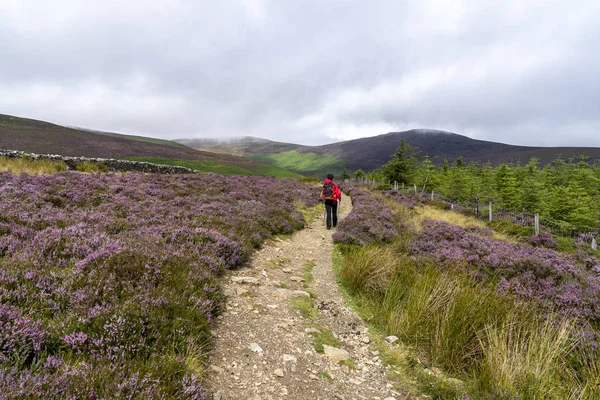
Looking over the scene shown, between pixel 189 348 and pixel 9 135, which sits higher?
pixel 9 135

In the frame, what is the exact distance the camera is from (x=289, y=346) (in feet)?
13.1

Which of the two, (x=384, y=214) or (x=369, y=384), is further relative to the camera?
(x=384, y=214)

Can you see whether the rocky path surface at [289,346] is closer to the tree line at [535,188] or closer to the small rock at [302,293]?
the small rock at [302,293]

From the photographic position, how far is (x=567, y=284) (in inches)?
269

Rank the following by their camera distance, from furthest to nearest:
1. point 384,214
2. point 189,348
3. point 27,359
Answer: point 384,214, point 189,348, point 27,359

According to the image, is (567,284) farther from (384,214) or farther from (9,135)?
(9,135)

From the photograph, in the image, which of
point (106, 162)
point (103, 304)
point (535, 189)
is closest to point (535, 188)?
point (535, 189)

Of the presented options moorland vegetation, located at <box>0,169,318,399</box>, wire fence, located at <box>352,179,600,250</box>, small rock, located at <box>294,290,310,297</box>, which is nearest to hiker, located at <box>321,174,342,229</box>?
moorland vegetation, located at <box>0,169,318,399</box>

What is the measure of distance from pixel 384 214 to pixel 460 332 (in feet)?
36.3

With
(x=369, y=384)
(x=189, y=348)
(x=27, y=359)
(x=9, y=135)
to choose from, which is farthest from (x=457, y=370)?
(x=9, y=135)

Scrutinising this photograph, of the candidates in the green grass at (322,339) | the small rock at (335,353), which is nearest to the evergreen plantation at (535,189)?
the green grass at (322,339)

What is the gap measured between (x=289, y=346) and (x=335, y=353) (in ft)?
2.26

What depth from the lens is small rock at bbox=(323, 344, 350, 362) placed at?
3.95 metres

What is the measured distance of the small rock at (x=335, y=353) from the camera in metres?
3.95
